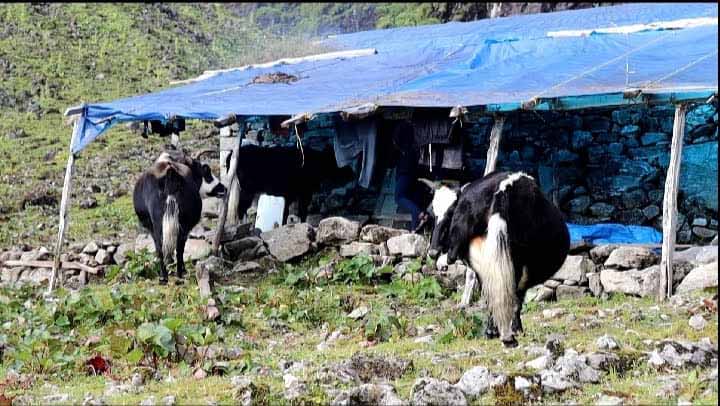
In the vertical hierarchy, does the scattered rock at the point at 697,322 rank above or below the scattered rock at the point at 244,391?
below

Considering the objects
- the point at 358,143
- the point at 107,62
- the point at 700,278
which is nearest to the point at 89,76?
the point at 107,62

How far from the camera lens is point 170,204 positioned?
1045 cm

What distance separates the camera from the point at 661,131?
39.0ft

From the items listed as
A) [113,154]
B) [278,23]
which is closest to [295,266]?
[113,154]

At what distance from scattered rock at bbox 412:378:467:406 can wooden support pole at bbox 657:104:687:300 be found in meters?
4.24

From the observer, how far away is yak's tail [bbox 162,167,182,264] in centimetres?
1043

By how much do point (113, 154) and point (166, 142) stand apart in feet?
5.04

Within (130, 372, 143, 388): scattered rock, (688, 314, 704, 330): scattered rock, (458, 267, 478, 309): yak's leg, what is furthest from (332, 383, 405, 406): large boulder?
(458, 267, 478, 309): yak's leg

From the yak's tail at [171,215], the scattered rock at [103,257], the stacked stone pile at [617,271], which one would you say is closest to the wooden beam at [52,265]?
the scattered rock at [103,257]

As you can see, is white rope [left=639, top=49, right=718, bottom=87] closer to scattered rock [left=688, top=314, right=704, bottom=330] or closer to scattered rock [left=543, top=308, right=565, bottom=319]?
scattered rock [left=543, top=308, right=565, bottom=319]

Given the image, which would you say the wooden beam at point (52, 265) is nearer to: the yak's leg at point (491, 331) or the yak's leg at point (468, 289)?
the yak's leg at point (468, 289)

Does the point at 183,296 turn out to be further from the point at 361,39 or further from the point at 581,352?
the point at 361,39

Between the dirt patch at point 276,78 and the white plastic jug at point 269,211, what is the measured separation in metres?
1.70

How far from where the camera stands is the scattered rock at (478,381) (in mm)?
4840
